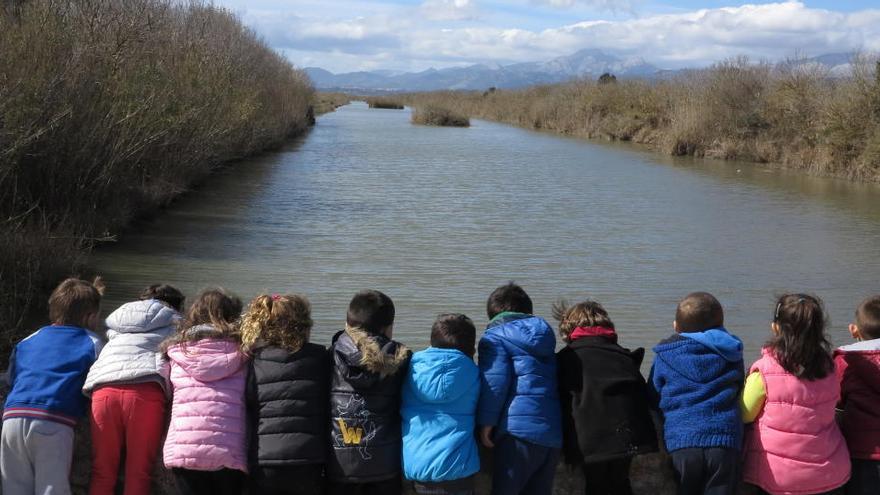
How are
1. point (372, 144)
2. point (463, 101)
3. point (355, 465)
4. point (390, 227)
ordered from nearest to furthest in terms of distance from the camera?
point (355, 465) → point (390, 227) → point (372, 144) → point (463, 101)

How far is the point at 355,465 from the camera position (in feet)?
13.1

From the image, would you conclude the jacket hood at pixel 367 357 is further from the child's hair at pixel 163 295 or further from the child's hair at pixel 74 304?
the child's hair at pixel 74 304

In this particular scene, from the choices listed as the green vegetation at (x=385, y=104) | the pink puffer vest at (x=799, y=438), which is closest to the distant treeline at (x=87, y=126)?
the pink puffer vest at (x=799, y=438)

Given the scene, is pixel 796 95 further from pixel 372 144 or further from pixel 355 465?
pixel 355 465

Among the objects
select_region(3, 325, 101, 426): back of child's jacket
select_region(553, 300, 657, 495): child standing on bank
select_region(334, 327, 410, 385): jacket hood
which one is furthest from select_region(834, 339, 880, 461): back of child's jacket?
select_region(3, 325, 101, 426): back of child's jacket

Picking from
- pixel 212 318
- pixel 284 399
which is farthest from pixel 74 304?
pixel 284 399

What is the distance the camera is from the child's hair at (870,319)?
4.29m

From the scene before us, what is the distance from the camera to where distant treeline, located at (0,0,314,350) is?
9742 millimetres

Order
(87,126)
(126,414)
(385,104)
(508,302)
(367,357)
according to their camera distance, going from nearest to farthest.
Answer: (367,357) < (126,414) < (508,302) < (87,126) < (385,104)

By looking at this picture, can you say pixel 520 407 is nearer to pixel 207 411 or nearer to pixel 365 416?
pixel 365 416

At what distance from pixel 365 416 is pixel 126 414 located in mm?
1035

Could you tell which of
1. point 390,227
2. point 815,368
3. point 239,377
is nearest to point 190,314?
point 239,377

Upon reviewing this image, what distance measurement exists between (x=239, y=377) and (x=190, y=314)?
0.40m

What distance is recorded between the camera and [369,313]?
4129mm
